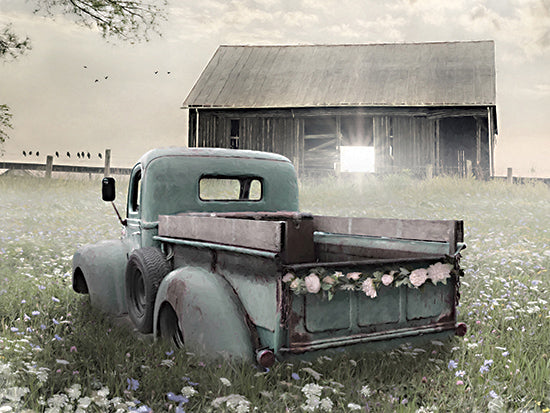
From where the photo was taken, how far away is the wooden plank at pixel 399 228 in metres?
3.60

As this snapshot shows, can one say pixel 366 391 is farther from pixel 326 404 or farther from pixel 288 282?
pixel 288 282

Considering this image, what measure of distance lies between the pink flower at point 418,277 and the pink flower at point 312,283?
2.48 ft

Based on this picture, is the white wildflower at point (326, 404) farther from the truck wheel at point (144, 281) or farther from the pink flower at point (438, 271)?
the truck wheel at point (144, 281)

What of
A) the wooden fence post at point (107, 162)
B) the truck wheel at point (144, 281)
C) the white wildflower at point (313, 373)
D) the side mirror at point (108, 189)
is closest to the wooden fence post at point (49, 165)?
the wooden fence post at point (107, 162)

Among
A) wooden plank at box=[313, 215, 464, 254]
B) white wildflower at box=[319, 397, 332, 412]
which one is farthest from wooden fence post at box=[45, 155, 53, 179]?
white wildflower at box=[319, 397, 332, 412]

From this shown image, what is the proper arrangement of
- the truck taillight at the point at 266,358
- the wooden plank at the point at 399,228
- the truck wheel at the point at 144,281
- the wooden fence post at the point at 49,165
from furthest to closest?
the wooden fence post at the point at 49,165, the truck wheel at the point at 144,281, the wooden plank at the point at 399,228, the truck taillight at the point at 266,358

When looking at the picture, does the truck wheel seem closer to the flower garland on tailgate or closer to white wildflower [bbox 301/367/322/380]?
white wildflower [bbox 301/367/322/380]

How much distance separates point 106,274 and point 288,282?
2.99 metres

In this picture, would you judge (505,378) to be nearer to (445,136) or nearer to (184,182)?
(184,182)

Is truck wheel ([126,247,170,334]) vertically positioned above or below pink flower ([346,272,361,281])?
below

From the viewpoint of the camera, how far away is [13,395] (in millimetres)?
3100

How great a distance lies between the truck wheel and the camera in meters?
4.20

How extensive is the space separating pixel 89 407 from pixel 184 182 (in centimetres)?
253

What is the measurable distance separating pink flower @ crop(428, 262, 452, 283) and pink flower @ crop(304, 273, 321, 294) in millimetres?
941
